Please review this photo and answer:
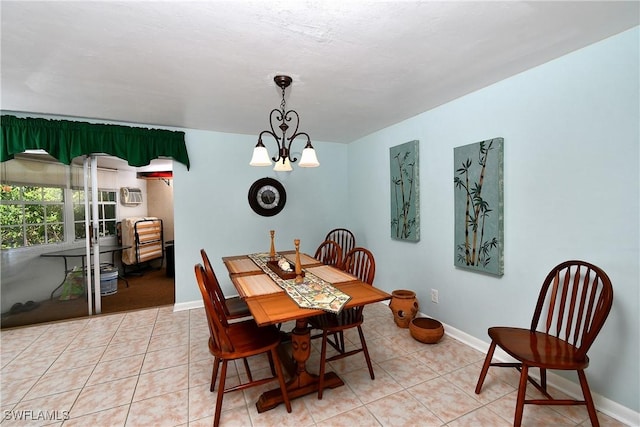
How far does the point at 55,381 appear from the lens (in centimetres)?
199

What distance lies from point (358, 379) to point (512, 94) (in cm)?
241

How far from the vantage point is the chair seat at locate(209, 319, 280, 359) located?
1.57m

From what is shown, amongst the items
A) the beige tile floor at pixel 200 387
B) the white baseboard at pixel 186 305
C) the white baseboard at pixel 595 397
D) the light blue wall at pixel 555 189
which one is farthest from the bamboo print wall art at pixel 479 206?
the white baseboard at pixel 186 305

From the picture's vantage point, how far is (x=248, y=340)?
171 cm

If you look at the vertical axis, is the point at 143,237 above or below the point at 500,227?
below

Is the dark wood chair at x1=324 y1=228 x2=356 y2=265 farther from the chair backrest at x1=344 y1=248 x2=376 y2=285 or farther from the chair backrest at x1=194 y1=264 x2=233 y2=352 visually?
the chair backrest at x1=194 y1=264 x2=233 y2=352

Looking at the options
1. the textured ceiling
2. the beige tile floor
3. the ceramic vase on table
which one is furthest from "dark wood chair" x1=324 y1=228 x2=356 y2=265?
the textured ceiling

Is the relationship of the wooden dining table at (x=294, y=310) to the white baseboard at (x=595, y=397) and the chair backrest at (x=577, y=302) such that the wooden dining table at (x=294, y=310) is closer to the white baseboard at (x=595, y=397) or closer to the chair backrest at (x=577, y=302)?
the chair backrest at (x=577, y=302)

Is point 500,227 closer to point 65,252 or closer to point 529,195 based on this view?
point 529,195

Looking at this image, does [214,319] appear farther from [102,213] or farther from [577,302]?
[102,213]

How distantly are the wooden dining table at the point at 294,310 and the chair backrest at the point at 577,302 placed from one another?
1011 millimetres

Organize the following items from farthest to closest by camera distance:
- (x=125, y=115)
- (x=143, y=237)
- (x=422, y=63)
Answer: (x=143, y=237) < (x=125, y=115) < (x=422, y=63)

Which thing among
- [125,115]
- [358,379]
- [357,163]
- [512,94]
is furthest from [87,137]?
[512,94]

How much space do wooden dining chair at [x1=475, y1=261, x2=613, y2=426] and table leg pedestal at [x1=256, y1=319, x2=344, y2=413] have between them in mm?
1105
